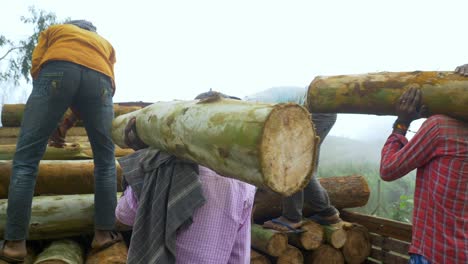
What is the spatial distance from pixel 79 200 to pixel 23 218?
638 millimetres

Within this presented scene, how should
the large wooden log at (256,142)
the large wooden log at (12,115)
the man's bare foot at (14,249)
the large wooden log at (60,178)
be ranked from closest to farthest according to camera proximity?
the large wooden log at (256,142) < the man's bare foot at (14,249) < the large wooden log at (60,178) < the large wooden log at (12,115)

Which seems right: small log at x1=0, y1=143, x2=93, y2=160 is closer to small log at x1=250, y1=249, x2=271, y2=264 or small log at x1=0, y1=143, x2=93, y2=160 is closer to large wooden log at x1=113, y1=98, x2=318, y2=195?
small log at x1=250, y1=249, x2=271, y2=264

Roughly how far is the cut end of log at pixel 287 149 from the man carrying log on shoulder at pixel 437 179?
0.99 metres

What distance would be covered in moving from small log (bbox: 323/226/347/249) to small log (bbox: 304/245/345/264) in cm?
6

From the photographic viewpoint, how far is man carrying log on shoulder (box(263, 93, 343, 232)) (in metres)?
3.83

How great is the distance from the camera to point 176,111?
1.78 metres

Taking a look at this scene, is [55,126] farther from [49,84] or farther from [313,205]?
[313,205]

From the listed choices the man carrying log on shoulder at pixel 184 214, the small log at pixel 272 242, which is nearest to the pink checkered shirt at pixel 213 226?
the man carrying log on shoulder at pixel 184 214

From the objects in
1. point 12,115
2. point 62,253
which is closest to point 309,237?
point 62,253

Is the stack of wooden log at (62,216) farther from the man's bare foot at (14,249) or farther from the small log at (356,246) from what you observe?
the small log at (356,246)

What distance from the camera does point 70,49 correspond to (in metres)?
2.84

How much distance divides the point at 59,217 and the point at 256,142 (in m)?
2.46

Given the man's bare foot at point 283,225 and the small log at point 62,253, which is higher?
the small log at point 62,253

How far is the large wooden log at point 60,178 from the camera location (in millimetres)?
3471
